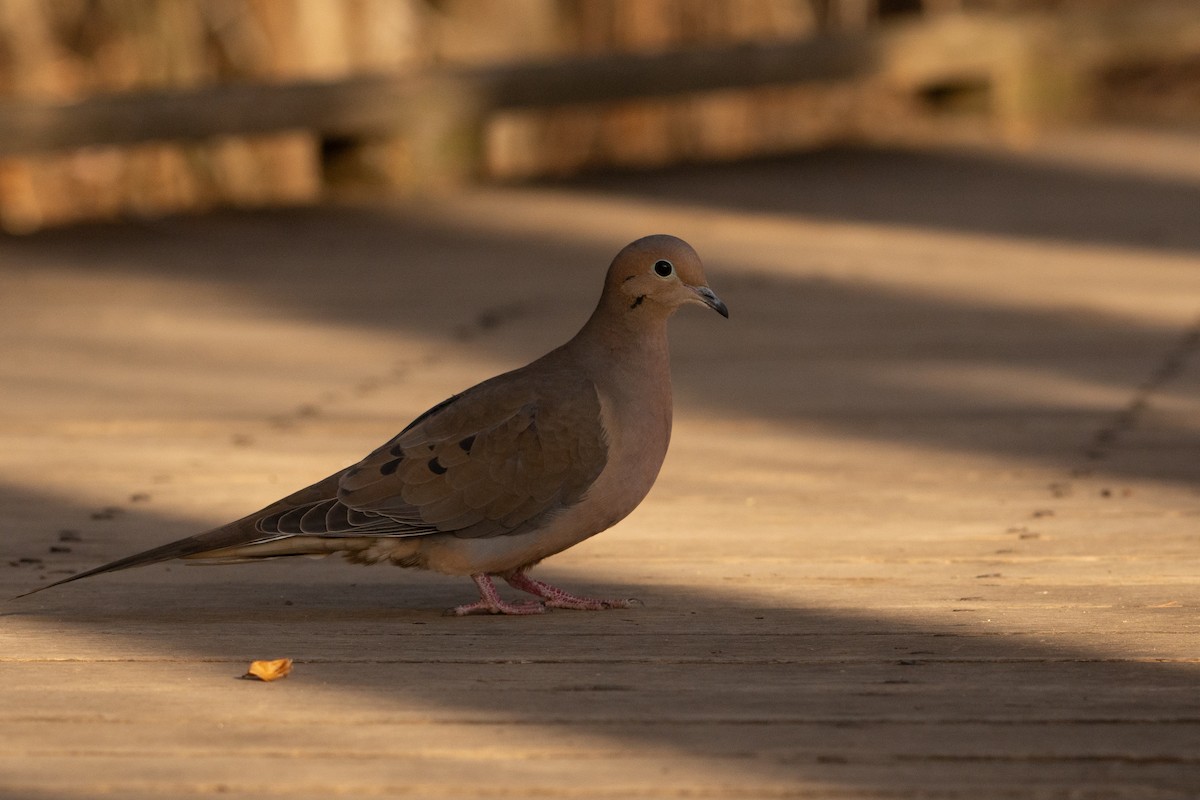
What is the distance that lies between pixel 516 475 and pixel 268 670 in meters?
0.59

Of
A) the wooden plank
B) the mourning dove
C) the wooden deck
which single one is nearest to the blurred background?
the wooden plank

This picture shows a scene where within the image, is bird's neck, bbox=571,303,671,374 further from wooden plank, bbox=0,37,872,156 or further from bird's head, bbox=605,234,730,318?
wooden plank, bbox=0,37,872,156

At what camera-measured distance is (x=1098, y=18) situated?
10852 mm

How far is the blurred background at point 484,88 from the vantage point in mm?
7980

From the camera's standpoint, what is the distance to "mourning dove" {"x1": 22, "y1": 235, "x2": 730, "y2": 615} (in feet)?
10.2

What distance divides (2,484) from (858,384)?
2.07m

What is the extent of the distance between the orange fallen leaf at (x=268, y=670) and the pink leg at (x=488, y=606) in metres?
0.47

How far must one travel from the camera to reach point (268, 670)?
271 cm

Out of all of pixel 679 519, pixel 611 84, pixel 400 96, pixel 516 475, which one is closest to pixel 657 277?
pixel 516 475

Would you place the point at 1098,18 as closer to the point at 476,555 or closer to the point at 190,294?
the point at 190,294

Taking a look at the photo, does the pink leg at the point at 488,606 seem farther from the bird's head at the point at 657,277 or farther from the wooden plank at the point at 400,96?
the wooden plank at the point at 400,96

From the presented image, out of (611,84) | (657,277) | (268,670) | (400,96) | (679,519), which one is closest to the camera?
(268,670)

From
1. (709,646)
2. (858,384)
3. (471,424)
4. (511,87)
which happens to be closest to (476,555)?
(471,424)

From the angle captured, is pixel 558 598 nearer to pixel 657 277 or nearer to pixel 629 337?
pixel 629 337
